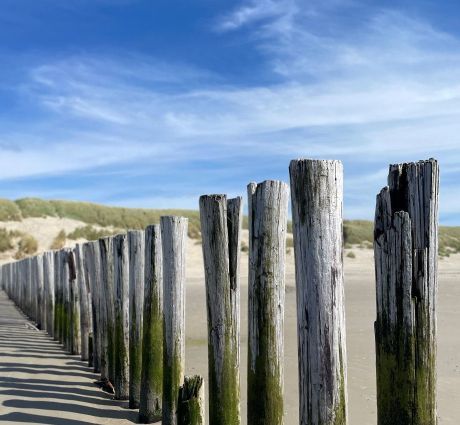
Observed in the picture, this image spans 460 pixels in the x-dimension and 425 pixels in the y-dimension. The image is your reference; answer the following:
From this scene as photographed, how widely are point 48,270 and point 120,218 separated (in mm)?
31979

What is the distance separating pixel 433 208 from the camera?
299cm

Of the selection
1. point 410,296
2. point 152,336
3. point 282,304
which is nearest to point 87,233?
point 152,336

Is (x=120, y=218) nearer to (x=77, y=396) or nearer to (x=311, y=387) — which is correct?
(x=77, y=396)

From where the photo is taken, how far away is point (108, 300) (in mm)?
6680

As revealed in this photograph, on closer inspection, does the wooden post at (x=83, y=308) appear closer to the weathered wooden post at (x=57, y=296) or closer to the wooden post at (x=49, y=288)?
the weathered wooden post at (x=57, y=296)

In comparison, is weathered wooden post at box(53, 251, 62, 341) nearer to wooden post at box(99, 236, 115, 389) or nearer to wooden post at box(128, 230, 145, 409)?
wooden post at box(99, 236, 115, 389)

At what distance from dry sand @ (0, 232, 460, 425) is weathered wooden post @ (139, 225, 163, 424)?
10.0 inches

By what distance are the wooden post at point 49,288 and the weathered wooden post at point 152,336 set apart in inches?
258

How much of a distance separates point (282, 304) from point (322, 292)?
73 centimetres

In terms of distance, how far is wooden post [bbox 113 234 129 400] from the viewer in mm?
6105

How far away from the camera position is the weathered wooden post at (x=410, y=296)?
300cm

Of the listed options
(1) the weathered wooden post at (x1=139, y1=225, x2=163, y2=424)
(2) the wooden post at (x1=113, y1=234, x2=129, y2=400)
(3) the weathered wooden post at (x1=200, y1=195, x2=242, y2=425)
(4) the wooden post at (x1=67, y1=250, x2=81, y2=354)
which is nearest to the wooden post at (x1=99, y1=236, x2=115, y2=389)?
(2) the wooden post at (x1=113, y1=234, x2=129, y2=400)

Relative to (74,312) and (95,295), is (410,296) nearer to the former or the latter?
A: (95,295)

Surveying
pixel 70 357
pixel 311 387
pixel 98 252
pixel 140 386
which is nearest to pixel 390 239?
pixel 311 387
